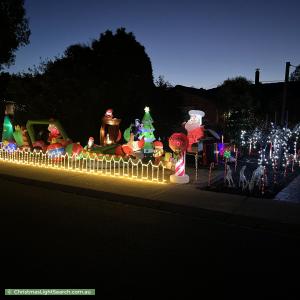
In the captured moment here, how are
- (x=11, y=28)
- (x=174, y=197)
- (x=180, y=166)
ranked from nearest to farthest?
(x=174, y=197), (x=180, y=166), (x=11, y=28)

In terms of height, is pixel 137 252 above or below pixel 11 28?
below

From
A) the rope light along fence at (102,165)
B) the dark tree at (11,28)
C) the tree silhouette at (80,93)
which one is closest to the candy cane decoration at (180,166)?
the rope light along fence at (102,165)

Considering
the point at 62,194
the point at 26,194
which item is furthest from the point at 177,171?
the point at 26,194

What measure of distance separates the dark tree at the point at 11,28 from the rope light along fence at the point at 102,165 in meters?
8.25

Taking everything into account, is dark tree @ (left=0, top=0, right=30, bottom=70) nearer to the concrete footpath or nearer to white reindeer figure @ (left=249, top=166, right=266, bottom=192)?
the concrete footpath

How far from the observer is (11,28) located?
20.8 meters

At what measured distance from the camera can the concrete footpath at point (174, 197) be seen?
286 inches

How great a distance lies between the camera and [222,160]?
16.9 m

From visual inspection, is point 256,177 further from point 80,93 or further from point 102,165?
point 80,93

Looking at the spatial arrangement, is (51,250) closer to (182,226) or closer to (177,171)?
(182,226)

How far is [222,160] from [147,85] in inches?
391

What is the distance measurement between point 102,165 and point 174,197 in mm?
5140

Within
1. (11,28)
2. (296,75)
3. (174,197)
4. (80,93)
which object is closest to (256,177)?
(174,197)

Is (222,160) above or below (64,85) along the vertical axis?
below
